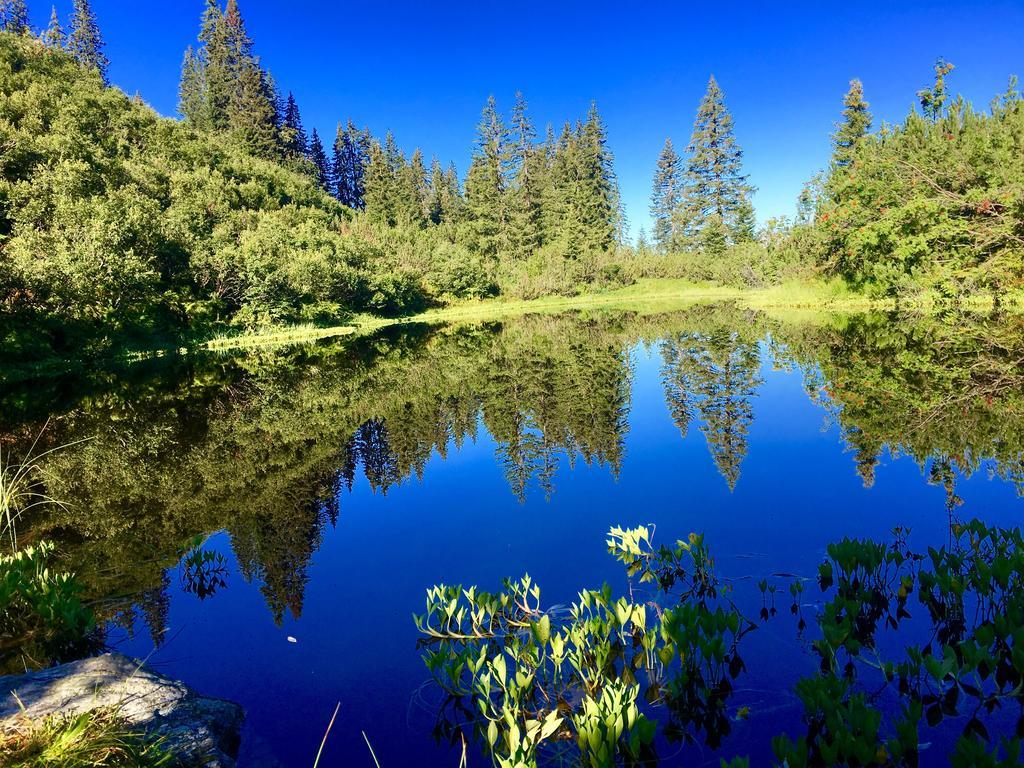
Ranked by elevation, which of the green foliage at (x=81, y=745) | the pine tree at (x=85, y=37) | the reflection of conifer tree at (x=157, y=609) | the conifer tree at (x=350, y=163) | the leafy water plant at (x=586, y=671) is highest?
the pine tree at (x=85, y=37)

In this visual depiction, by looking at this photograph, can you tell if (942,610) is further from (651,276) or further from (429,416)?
(651,276)

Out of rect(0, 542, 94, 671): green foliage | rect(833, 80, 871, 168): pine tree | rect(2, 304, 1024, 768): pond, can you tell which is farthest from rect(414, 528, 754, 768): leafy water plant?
rect(833, 80, 871, 168): pine tree

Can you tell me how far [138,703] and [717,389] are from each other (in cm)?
1363

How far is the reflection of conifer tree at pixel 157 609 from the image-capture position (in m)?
5.36

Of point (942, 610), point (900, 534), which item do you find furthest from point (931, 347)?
point (942, 610)

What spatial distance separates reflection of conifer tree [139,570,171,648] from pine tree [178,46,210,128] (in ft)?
304

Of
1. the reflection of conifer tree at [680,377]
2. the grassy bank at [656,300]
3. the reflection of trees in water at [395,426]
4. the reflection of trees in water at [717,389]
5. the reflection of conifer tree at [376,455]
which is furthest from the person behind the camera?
the grassy bank at [656,300]

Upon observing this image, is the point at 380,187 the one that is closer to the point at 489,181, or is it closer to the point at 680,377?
the point at 489,181

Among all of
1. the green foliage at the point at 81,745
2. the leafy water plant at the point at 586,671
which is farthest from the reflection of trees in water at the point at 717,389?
the green foliage at the point at 81,745

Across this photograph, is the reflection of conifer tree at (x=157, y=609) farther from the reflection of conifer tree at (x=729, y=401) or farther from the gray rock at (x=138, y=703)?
the reflection of conifer tree at (x=729, y=401)

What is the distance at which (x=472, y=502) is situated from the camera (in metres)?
8.48

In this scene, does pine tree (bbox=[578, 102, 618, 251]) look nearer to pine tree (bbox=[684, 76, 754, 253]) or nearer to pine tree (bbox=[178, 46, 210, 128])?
pine tree (bbox=[684, 76, 754, 253])

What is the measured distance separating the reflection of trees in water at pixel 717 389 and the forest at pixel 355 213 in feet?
26.6

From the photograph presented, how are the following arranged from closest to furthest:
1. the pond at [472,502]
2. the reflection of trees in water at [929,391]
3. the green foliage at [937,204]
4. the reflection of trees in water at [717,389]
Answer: the pond at [472,502]
the reflection of trees in water at [929,391]
the reflection of trees in water at [717,389]
the green foliage at [937,204]
